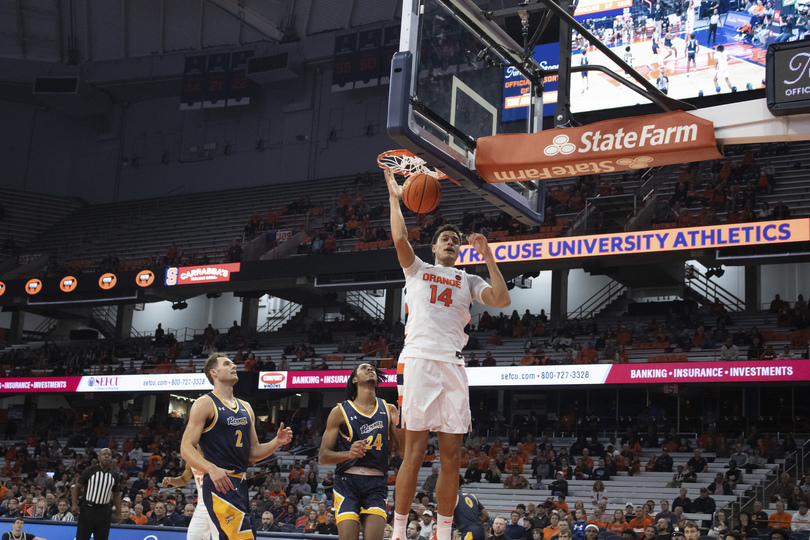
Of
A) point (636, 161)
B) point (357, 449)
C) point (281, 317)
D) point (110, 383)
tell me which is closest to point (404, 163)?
point (636, 161)

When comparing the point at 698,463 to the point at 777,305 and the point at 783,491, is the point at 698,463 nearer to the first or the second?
the point at 783,491

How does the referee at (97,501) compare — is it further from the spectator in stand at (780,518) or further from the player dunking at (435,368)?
the spectator in stand at (780,518)

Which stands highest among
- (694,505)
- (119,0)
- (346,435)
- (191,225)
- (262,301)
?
(119,0)

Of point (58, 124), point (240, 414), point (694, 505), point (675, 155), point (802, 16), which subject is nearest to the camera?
point (675, 155)

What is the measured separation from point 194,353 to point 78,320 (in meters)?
10.9

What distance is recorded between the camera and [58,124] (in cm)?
4144

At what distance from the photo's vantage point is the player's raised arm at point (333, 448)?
6.28m

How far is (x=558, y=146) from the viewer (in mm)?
6363

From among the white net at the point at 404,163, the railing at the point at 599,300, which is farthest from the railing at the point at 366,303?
the white net at the point at 404,163

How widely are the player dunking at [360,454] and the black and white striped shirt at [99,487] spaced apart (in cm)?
465

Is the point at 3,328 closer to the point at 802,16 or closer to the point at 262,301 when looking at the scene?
the point at 262,301

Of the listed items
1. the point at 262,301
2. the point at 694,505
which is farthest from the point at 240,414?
the point at 262,301

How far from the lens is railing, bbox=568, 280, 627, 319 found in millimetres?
29672

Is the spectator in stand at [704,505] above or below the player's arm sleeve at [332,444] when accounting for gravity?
below
